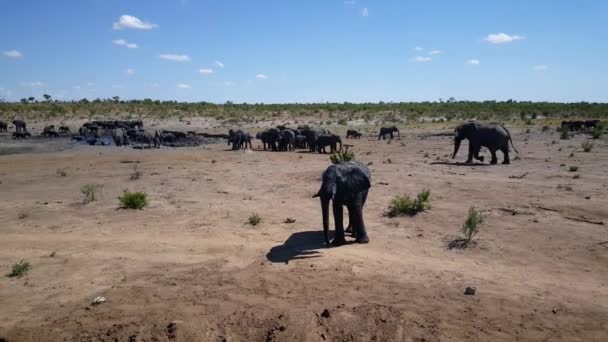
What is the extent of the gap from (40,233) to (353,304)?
732 cm

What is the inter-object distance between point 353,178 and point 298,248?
166 cm

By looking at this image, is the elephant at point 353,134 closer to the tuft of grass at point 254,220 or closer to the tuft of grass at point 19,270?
the tuft of grass at point 254,220

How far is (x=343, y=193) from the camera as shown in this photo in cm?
891

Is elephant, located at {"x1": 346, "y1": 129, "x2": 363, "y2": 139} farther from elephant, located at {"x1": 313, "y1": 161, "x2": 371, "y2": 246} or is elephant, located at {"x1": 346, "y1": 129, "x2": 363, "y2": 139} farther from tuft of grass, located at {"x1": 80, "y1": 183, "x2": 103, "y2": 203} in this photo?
elephant, located at {"x1": 313, "y1": 161, "x2": 371, "y2": 246}

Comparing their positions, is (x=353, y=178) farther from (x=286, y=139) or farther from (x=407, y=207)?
(x=286, y=139)

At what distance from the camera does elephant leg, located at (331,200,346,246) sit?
892 cm

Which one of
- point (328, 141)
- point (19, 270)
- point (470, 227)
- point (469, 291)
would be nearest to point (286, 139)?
point (328, 141)

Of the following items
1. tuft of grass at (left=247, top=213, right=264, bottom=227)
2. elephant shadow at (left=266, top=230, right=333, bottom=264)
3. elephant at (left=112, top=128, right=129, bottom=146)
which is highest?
elephant at (left=112, top=128, right=129, bottom=146)

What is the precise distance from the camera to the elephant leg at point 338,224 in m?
8.92

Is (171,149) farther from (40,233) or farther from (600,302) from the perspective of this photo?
(600,302)

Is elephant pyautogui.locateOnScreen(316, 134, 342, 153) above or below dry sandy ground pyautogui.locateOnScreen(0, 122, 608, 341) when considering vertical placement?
above

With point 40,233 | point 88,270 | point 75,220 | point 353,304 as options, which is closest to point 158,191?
point 75,220

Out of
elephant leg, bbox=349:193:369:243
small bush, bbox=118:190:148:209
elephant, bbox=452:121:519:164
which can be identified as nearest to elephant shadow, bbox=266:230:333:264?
elephant leg, bbox=349:193:369:243

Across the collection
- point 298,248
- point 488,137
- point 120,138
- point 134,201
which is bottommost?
point 298,248
